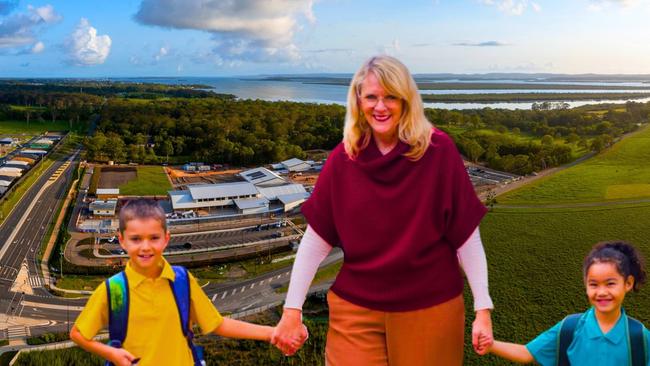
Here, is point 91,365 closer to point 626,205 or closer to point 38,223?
point 38,223

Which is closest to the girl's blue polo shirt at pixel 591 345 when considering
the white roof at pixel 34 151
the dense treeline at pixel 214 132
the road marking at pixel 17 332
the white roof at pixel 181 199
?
the road marking at pixel 17 332

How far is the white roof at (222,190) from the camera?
2458 cm

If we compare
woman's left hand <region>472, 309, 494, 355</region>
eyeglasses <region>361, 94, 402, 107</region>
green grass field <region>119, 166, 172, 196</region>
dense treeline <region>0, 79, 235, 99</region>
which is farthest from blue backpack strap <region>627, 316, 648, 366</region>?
dense treeline <region>0, 79, 235, 99</region>

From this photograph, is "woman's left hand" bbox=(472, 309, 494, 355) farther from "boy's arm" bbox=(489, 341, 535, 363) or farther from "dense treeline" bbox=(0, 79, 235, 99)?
"dense treeline" bbox=(0, 79, 235, 99)

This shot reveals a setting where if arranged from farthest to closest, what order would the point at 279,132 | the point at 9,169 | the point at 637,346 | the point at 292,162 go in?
the point at 279,132, the point at 292,162, the point at 9,169, the point at 637,346

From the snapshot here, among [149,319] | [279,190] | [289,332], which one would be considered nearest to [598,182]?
[279,190]

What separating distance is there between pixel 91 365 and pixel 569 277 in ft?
48.4

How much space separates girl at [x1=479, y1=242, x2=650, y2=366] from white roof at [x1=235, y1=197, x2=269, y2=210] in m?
22.6

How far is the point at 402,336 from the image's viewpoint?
206cm

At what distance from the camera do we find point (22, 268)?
18000mm

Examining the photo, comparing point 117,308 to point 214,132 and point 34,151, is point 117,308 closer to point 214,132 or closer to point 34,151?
point 214,132

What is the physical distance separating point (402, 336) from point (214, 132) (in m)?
38.1

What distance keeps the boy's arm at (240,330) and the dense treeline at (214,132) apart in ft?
110

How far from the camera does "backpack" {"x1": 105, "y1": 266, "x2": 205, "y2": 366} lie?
1936 millimetres
